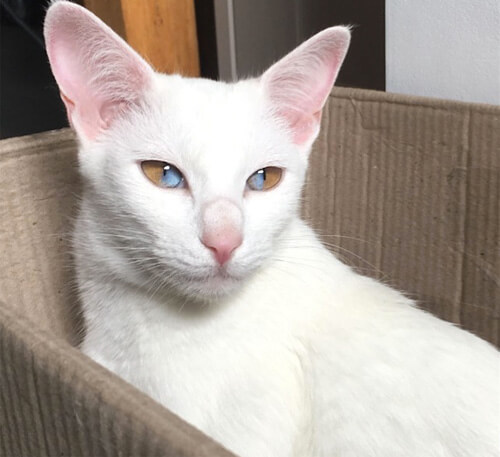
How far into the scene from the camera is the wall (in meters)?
1.18

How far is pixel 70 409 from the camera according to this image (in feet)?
1.85

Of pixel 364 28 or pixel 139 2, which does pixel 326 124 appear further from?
pixel 364 28

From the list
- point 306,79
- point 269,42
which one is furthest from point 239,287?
point 269,42

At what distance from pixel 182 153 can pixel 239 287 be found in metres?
0.20

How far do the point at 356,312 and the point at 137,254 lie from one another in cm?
35

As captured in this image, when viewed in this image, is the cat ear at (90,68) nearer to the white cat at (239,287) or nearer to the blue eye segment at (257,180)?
the white cat at (239,287)

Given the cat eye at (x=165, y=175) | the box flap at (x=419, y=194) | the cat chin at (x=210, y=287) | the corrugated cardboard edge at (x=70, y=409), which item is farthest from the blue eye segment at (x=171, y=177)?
the box flap at (x=419, y=194)

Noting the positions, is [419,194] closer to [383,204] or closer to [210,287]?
[383,204]

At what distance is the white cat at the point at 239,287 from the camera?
78cm

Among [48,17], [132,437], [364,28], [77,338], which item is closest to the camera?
[132,437]

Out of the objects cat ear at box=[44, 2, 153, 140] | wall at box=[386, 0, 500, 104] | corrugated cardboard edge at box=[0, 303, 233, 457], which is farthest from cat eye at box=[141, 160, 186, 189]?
wall at box=[386, 0, 500, 104]

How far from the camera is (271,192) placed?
2.80 feet

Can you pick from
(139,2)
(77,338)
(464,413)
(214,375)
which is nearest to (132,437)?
(214,375)

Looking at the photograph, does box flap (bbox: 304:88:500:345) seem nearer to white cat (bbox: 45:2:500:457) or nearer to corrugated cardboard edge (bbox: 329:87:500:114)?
corrugated cardboard edge (bbox: 329:87:500:114)
